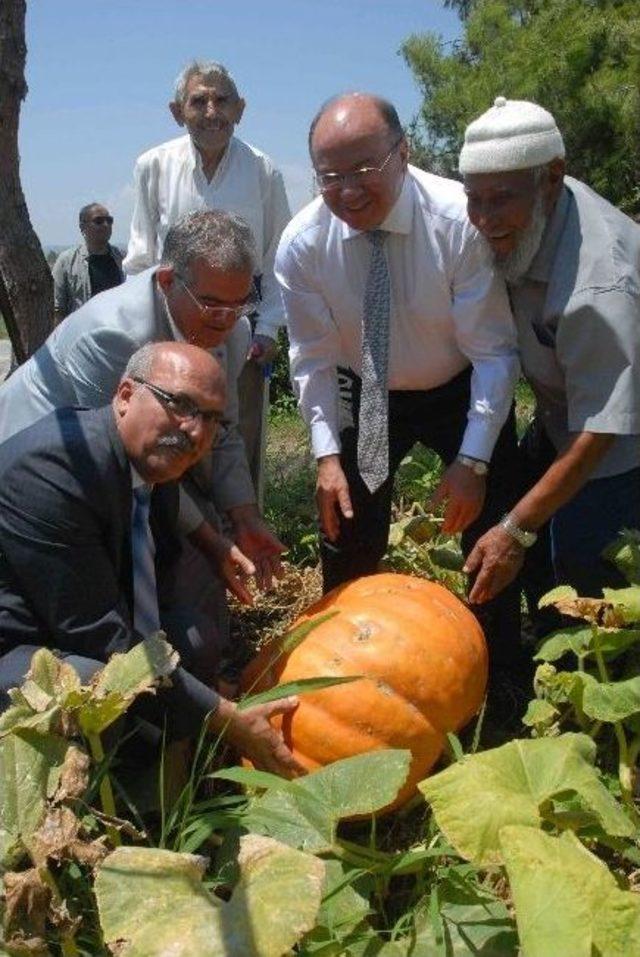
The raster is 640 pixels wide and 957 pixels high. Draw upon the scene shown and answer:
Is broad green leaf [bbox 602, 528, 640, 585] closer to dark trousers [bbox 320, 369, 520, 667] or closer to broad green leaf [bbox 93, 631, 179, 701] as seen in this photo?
dark trousers [bbox 320, 369, 520, 667]

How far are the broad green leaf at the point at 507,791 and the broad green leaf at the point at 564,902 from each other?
124 mm

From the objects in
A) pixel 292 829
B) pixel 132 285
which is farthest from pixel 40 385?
pixel 292 829

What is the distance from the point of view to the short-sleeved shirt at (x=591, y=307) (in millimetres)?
2709

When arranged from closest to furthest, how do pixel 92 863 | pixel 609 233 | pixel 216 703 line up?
pixel 92 863
pixel 216 703
pixel 609 233

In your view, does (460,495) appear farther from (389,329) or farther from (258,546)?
(258,546)

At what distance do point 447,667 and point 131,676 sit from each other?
0.92 m

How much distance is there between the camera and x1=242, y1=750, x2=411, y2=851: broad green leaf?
222cm

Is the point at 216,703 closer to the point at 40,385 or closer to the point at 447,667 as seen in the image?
the point at 447,667

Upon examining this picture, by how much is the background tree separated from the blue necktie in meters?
7.64

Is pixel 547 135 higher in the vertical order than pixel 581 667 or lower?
higher

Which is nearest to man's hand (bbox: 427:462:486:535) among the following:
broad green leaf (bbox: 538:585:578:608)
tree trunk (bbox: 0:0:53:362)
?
broad green leaf (bbox: 538:585:578:608)

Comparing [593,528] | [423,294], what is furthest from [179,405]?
[593,528]

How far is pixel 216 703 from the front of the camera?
2.55 metres

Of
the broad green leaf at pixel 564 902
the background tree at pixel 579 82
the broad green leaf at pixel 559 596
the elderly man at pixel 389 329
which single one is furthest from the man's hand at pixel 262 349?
the background tree at pixel 579 82
